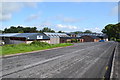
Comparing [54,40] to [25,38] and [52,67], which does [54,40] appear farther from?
[52,67]

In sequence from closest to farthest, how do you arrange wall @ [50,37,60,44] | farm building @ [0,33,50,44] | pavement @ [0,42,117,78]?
pavement @ [0,42,117,78] < farm building @ [0,33,50,44] < wall @ [50,37,60,44]

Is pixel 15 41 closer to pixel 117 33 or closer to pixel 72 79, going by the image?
pixel 72 79

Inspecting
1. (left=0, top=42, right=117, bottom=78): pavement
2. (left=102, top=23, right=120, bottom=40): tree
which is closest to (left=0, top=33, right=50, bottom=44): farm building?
(left=0, top=42, right=117, bottom=78): pavement

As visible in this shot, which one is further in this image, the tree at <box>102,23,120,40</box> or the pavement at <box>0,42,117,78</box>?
the tree at <box>102,23,120,40</box>

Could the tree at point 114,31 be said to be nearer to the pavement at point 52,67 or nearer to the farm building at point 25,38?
the farm building at point 25,38

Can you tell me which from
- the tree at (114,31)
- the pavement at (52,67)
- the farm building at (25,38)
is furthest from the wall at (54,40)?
the tree at (114,31)

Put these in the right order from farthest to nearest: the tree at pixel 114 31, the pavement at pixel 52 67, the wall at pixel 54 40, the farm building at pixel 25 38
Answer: the tree at pixel 114 31
the wall at pixel 54 40
the farm building at pixel 25 38
the pavement at pixel 52 67

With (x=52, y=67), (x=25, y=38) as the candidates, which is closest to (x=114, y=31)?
(x=25, y=38)

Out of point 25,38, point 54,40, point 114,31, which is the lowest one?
point 54,40

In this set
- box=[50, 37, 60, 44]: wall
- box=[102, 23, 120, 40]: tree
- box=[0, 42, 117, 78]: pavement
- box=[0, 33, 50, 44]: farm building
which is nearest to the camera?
box=[0, 42, 117, 78]: pavement

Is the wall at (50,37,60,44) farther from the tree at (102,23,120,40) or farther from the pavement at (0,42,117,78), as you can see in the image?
the tree at (102,23,120,40)

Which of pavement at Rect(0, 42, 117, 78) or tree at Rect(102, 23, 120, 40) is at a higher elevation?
tree at Rect(102, 23, 120, 40)

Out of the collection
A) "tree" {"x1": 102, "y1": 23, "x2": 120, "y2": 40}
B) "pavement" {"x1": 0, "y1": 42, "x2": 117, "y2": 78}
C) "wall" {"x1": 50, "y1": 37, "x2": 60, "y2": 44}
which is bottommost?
"pavement" {"x1": 0, "y1": 42, "x2": 117, "y2": 78}

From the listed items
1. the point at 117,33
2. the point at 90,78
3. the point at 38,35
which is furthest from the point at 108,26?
the point at 90,78
